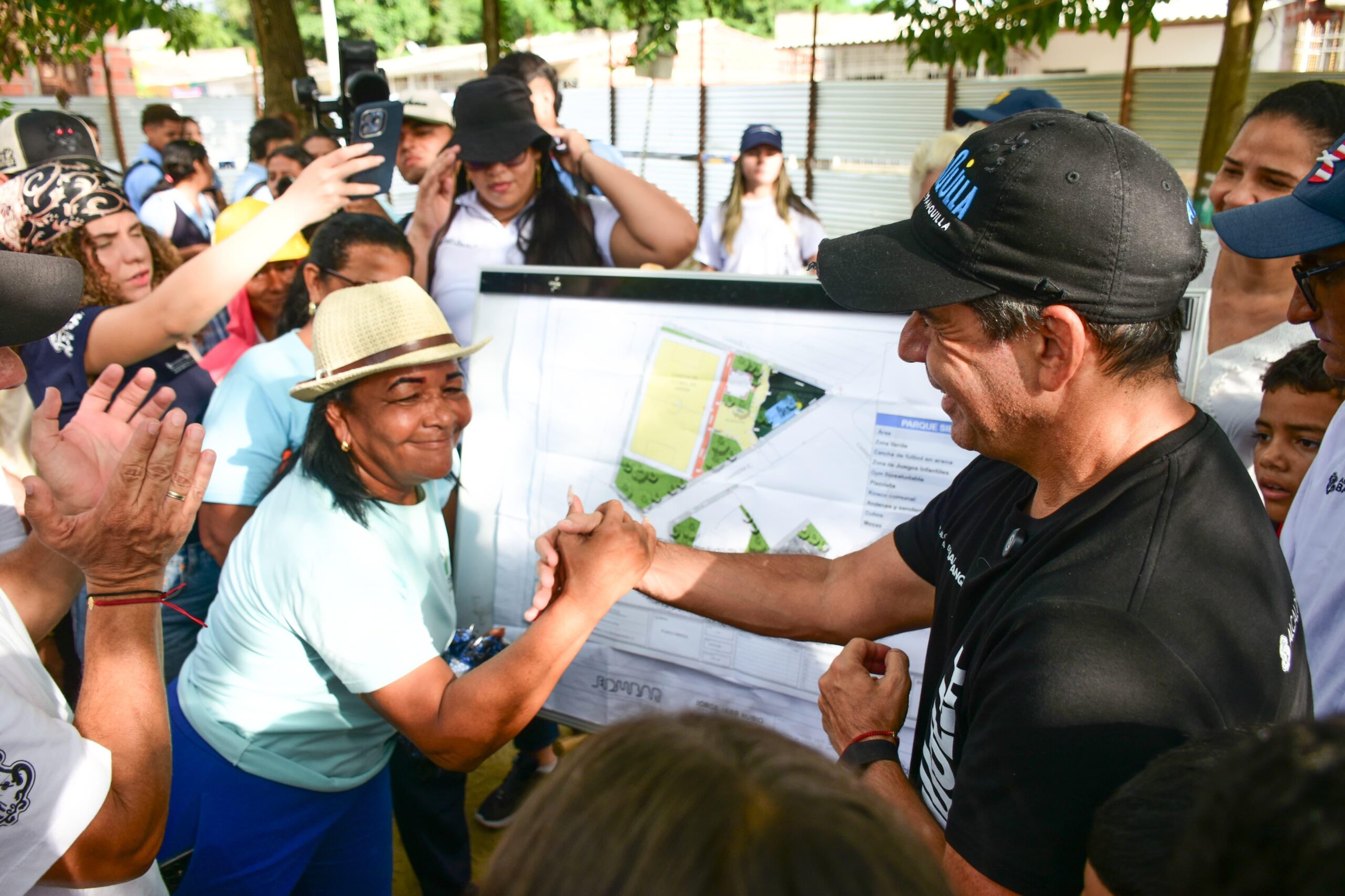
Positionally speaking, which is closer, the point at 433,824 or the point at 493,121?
the point at 433,824

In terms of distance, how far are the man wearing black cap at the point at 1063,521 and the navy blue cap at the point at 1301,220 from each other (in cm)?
61

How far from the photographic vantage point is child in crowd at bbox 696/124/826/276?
5258 millimetres

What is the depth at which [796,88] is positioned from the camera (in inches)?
410

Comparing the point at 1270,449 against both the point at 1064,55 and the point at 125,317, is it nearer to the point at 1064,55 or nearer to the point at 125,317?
the point at 125,317

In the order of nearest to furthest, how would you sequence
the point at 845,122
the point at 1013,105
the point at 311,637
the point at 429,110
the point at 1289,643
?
the point at 1289,643
the point at 311,637
the point at 1013,105
the point at 429,110
the point at 845,122

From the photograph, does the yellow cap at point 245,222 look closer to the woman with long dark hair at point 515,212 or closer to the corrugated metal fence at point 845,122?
the woman with long dark hair at point 515,212

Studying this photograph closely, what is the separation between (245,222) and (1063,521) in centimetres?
339

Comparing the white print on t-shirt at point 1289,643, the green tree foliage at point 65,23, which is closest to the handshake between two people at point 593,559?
the white print on t-shirt at point 1289,643

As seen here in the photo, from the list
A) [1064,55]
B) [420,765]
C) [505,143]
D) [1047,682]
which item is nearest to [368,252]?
[505,143]

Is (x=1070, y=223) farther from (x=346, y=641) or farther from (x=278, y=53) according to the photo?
(x=278, y=53)

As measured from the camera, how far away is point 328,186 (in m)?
2.82

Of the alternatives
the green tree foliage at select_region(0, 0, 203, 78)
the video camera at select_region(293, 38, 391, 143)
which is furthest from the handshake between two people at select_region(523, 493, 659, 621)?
the green tree foliage at select_region(0, 0, 203, 78)

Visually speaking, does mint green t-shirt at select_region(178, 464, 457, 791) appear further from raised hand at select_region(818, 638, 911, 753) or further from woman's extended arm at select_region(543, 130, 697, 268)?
woman's extended arm at select_region(543, 130, 697, 268)

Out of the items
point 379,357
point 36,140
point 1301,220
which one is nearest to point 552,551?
point 379,357
